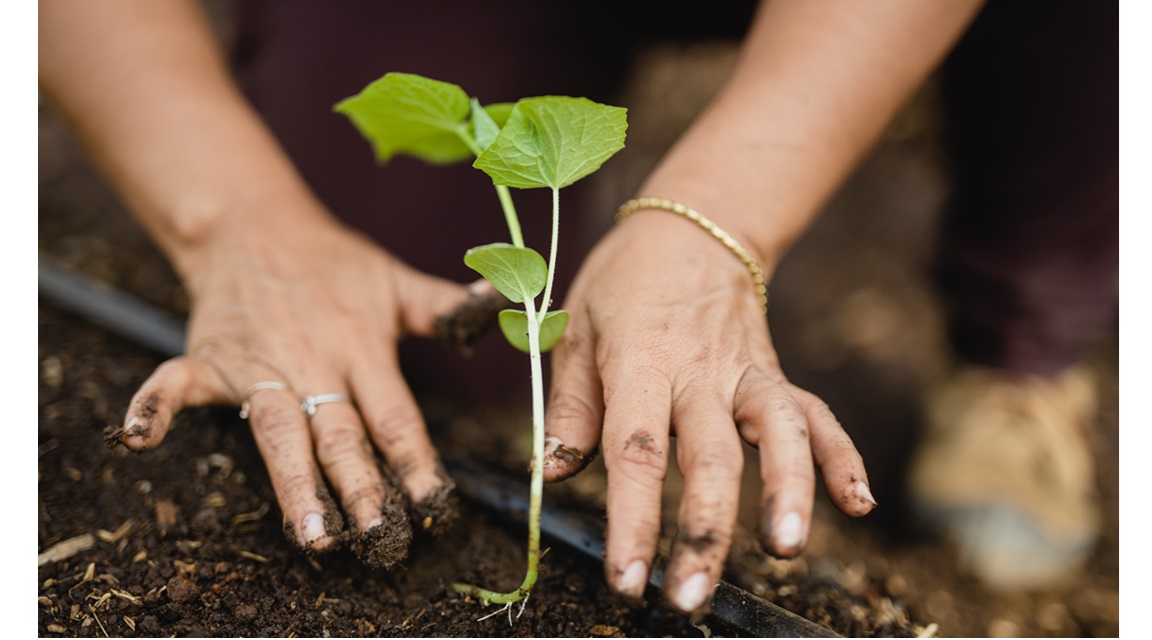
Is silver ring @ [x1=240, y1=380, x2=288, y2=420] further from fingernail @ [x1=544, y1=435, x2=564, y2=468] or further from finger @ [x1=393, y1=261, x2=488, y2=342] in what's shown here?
fingernail @ [x1=544, y1=435, x2=564, y2=468]

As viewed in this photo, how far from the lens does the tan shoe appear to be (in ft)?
6.12

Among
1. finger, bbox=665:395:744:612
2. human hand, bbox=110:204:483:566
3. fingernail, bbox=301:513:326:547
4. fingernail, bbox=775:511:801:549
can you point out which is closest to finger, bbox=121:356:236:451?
human hand, bbox=110:204:483:566

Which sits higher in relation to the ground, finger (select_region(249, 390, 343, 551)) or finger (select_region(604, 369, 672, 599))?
finger (select_region(604, 369, 672, 599))

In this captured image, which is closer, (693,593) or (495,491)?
(693,593)

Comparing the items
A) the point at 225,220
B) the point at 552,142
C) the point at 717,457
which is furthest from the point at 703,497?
the point at 225,220

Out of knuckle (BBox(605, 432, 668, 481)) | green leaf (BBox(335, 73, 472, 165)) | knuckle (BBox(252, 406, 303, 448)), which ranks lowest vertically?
knuckle (BBox(252, 406, 303, 448))

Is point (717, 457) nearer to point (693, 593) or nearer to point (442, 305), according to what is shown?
point (693, 593)

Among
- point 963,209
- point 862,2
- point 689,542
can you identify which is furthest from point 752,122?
point 963,209

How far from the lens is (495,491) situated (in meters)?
1.24

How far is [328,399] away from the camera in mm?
1194

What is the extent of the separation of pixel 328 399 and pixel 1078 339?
197 centimetres

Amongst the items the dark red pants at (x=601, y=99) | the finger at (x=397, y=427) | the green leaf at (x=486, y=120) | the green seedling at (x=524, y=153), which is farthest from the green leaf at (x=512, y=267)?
the dark red pants at (x=601, y=99)

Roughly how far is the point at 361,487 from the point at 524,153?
506mm

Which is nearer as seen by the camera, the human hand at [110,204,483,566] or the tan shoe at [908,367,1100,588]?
the human hand at [110,204,483,566]
